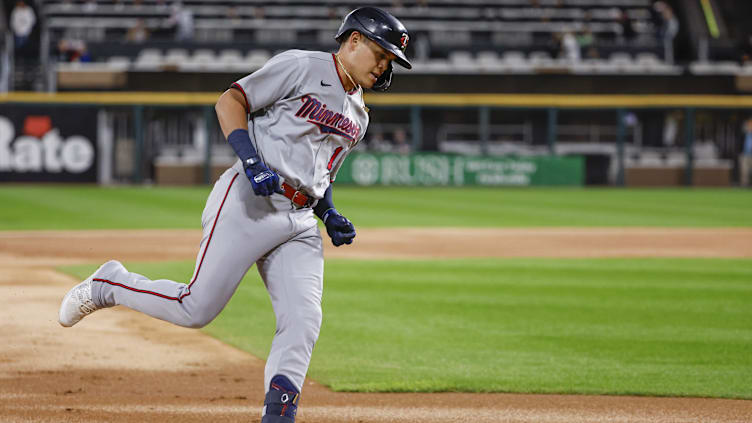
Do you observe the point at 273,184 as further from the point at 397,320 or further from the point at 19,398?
the point at 397,320

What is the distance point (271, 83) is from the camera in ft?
14.0

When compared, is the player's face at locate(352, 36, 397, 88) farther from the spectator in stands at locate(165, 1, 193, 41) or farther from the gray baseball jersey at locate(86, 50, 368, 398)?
the spectator in stands at locate(165, 1, 193, 41)

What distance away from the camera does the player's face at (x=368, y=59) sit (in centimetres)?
436

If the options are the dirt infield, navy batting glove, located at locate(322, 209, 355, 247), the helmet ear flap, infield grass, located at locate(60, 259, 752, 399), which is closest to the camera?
the helmet ear flap

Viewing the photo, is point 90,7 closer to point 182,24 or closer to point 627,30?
point 182,24

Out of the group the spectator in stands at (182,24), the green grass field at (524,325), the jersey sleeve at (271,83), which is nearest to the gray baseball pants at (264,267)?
the jersey sleeve at (271,83)

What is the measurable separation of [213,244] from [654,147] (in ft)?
103

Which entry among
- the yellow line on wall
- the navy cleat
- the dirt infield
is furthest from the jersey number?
the yellow line on wall

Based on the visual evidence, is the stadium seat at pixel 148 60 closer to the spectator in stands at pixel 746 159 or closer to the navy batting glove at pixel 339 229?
the spectator in stands at pixel 746 159

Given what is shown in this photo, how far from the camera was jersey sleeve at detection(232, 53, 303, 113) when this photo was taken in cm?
425

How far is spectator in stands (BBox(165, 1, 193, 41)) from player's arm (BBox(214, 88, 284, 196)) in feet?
95.3

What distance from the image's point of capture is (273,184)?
4.12 metres

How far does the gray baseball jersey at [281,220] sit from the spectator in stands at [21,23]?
30558 mm

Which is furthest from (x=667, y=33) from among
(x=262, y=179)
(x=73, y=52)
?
(x=262, y=179)
